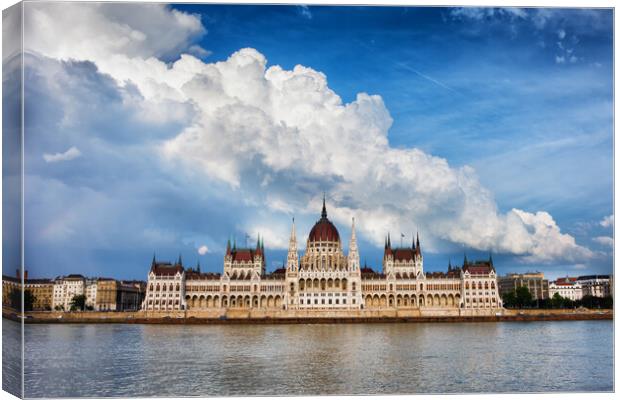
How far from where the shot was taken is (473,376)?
19.1 m

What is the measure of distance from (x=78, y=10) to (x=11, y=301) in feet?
22.4

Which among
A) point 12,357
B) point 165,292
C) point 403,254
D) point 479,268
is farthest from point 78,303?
point 12,357

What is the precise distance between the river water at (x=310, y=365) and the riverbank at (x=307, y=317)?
718 inches

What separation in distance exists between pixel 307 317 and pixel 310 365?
109 ft

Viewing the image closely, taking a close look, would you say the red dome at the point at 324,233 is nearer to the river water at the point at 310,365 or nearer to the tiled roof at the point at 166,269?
the tiled roof at the point at 166,269

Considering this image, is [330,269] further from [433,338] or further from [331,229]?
[433,338]

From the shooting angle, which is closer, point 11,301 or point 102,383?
point 11,301

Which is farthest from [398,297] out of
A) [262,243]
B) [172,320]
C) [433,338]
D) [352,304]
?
[433,338]

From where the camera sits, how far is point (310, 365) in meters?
21.7

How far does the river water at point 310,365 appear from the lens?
1686cm

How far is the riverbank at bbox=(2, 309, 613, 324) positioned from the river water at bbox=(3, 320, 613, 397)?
18.2 metres

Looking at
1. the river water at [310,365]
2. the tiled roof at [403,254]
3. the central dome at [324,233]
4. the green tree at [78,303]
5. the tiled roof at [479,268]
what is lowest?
the river water at [310,365]

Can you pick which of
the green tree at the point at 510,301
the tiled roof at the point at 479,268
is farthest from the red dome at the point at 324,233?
the green tree at the point at 510,301

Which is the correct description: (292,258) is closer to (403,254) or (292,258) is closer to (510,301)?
(403,254)
